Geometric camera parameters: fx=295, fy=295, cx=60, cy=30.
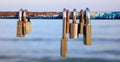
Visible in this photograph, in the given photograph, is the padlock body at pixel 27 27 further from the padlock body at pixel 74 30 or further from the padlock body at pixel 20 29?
the padlock body at pixel 74 30

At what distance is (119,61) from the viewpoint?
1717cm

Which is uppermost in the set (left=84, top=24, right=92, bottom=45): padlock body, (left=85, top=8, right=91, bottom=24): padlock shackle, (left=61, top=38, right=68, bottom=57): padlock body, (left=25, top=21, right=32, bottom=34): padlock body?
(left=85, top=8, right=91, bottom=24): padlock shackle

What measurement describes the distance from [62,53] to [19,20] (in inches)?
33.5

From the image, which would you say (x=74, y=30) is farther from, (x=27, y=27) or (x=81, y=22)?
(x=27, y=27)

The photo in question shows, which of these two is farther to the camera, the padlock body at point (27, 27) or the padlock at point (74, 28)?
the padlock body at point (27, 27)

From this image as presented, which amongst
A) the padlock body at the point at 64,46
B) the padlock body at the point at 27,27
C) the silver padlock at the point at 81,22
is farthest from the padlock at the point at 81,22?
the padlock body at the point at 27,27

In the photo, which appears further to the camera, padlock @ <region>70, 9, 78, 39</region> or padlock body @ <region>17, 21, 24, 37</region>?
padlock body @ <region>17, 21, 24, 37</region>

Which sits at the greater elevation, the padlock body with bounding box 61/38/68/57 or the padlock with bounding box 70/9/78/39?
the padlock with bounding box 70/9/78/39

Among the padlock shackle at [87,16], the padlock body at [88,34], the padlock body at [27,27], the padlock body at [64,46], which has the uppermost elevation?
the padlock shackle at [87,16]

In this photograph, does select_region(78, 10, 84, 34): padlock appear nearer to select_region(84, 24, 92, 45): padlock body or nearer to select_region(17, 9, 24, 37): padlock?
select_region(84, 24, 92, 45): padlock body

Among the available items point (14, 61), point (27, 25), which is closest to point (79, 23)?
point (27, 25)

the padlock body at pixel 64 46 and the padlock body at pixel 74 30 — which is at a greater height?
the padlock body at pixel 74 30

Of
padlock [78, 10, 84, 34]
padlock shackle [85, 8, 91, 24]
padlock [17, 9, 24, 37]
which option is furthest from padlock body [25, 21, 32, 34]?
padlock shackle [85, 8, 91, 24]

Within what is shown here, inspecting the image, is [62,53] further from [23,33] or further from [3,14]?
[3,14]
